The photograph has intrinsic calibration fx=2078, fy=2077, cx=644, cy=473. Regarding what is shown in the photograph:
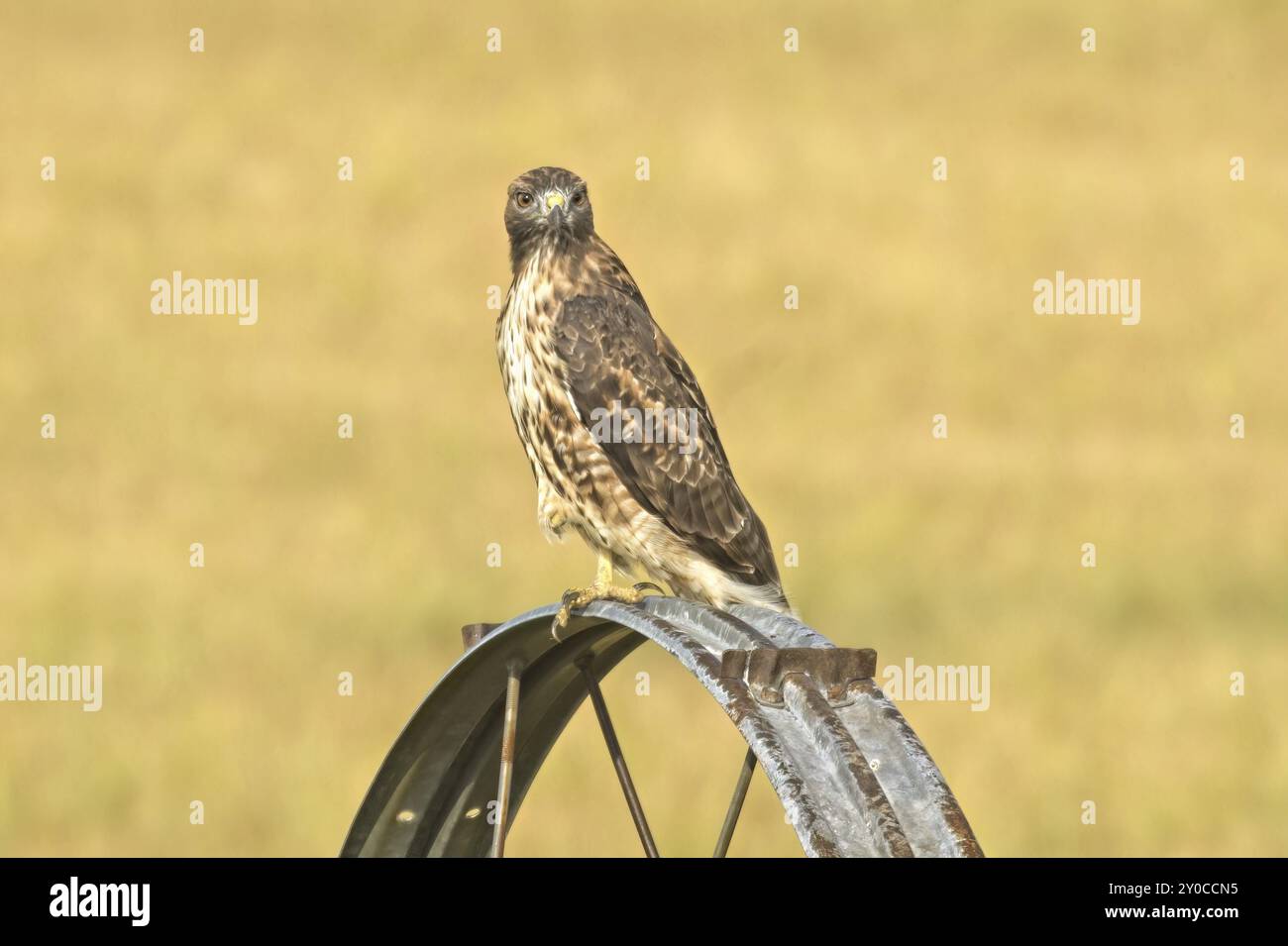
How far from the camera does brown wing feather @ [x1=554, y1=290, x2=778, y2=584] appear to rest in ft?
25.7

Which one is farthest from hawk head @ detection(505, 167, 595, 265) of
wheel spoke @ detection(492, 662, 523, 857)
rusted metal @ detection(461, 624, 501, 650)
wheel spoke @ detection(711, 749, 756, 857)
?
wheel spoke @ detection(711, 749, 756, 857)

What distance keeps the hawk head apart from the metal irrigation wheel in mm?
2082

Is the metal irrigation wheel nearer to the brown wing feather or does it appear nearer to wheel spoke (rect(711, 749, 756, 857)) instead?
wheel spoke (rect(711, 749, 756, 857))

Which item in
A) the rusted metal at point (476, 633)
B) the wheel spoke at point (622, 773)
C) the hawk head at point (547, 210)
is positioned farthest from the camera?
the hawk head at point (547, 210)

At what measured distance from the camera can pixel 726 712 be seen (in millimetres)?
4898

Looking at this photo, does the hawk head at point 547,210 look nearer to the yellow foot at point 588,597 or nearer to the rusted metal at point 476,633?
the yellow foot at point 588,597

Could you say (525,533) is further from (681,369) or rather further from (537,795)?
(681,369)

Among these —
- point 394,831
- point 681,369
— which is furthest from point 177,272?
point 394,831

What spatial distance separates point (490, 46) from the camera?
30094 millimetres

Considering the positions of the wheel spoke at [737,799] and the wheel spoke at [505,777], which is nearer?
the wheel spoke at [737,799]

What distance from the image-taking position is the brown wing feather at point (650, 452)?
309 inches

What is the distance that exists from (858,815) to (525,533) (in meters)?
17.6

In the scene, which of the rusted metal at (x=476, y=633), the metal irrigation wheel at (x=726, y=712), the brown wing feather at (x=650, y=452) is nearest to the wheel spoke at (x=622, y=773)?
the metal irrigation wheel at (x=726, y=712)

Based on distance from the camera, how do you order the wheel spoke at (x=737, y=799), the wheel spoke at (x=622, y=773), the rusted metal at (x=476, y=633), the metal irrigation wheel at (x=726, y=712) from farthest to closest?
1. the rusted metal at (x=476, y=633)
2. the wheel spoke at (x=622, y=773)
3. the wheel spoke at (x=737, y=799)
4. the metal irrigation wheel at (x=726, y=712)
